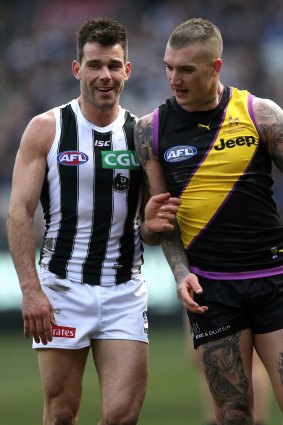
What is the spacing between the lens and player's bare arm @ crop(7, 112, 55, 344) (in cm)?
655

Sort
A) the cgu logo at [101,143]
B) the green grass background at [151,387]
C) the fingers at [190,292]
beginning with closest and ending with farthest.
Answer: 1. the fingers at [190,292]
2. the cgu logo at [101,143]
3. the green grass background at [151,387]

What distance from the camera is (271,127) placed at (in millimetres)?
6238

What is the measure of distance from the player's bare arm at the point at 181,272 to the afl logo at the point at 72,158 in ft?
2.52

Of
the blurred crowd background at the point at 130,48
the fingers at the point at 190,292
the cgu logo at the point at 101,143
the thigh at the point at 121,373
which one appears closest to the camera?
the fingers at the point at 190,292

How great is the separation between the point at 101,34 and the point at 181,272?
1.61 m

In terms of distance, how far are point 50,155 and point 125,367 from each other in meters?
1.41

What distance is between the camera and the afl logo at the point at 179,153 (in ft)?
20.8

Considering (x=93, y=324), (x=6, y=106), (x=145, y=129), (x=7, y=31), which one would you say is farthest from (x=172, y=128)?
(x=7, y=31)

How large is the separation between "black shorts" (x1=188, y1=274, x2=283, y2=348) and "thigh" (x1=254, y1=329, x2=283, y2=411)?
0.04 meters

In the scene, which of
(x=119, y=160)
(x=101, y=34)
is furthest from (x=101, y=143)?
(x=101, y=34)

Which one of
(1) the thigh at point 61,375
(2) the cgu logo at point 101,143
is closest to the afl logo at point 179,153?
(2) the cgu logo at point 101,143

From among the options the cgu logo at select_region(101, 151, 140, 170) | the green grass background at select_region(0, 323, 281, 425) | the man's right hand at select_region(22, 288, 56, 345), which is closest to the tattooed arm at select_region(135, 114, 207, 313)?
the cgu logo at select_region(101, 151, 140, 170)

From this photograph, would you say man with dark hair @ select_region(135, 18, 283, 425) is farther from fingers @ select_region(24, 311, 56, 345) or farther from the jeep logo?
fingers @ select_region(24, 311, 56, 345)

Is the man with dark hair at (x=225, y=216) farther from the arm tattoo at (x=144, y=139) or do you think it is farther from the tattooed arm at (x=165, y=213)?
the arm tattoo at (x=144, y=139)
